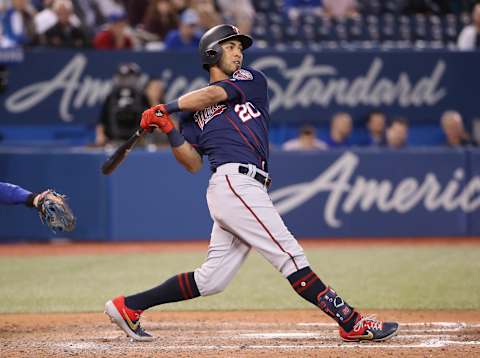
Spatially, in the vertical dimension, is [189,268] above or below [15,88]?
below

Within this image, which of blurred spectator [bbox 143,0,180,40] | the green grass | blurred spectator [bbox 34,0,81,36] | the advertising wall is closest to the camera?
the green grass

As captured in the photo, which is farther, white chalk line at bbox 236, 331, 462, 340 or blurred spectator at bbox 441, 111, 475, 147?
blurred spectator at bbox 441, 111, 475, 147

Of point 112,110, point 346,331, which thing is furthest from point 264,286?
point 112,110

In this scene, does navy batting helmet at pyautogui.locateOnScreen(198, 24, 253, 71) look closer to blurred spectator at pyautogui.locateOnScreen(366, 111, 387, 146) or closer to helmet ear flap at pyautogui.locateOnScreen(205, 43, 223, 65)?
helmet ear flap at pyautogui.locateOnScreen(205, 43, 223, 65)

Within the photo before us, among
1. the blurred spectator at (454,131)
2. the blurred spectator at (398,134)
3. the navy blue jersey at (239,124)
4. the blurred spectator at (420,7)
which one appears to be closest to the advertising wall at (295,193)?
the blurred spectator at (398,134)

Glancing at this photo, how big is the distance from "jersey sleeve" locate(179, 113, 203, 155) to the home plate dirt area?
1.17 metres

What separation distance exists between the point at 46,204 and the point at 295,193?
636 cm

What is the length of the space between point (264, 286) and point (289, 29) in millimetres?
6254

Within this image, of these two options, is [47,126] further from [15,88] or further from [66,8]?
[66,8]

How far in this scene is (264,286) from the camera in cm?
837

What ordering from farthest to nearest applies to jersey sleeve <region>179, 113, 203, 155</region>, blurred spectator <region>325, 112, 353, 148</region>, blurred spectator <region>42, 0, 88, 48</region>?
blurred spectator <region>42, 0, 88, 48</region> < blurred spectator <region>325, 112, 353, 148</region> < jersey sleeve <region>179, 113, 203, 155</region>

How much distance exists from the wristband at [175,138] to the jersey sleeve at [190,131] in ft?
0.47

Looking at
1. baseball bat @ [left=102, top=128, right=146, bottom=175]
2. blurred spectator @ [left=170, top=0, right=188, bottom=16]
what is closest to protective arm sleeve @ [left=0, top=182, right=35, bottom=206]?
baseball bat @ [left=102, top=128, right=146, bottom=175]

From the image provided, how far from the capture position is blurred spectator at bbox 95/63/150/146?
459 inches
